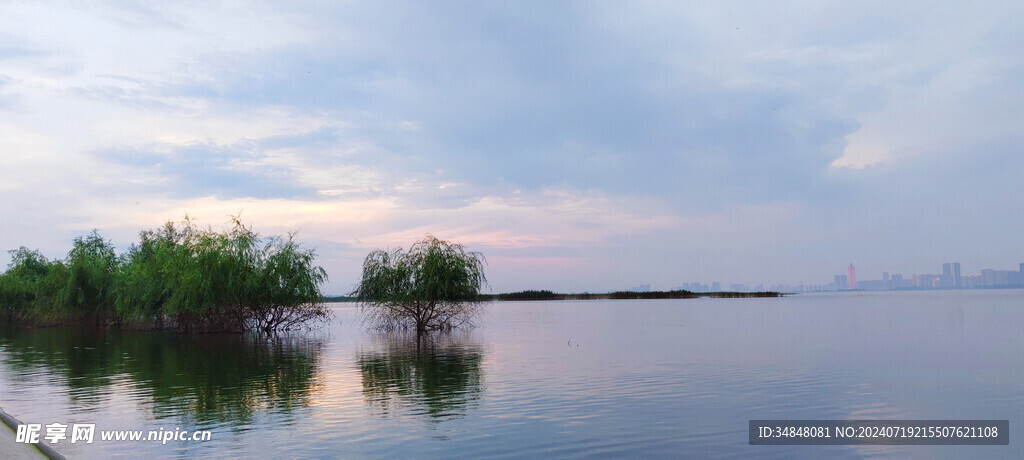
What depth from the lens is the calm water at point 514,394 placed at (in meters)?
14.8

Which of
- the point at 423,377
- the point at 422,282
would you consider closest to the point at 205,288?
the point at 422,282

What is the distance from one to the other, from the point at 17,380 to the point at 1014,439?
31.1m

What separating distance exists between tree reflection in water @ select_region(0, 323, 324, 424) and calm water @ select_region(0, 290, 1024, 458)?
0.12 meters

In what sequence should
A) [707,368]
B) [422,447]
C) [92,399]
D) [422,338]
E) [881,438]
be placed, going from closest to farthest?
1. [422,447]
2. [881,438]
3. [92,399]
4. [707,368]
5. [422,338]

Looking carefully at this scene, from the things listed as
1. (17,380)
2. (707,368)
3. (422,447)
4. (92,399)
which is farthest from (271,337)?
(422,447)

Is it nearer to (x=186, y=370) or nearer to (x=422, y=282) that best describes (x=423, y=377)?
(x=186, y=370)

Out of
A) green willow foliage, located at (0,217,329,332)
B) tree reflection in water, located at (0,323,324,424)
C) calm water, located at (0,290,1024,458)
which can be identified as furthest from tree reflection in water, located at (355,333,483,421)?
green willow foliage, located at (0,217,329,332)

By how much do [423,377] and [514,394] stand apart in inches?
221

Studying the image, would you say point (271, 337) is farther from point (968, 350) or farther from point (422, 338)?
point (968, 350)

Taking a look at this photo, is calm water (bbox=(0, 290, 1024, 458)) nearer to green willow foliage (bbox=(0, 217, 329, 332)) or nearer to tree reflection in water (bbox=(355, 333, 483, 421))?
tree reflection in water (bbox=(355, 333, 483, 421))

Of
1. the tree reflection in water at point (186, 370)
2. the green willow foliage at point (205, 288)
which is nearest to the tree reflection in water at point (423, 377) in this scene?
the tree reflection in water at point (186, 370)

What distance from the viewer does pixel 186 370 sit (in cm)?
2884

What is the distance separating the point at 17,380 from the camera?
84.0 ft

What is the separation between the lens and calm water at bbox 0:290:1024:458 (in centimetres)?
1484
